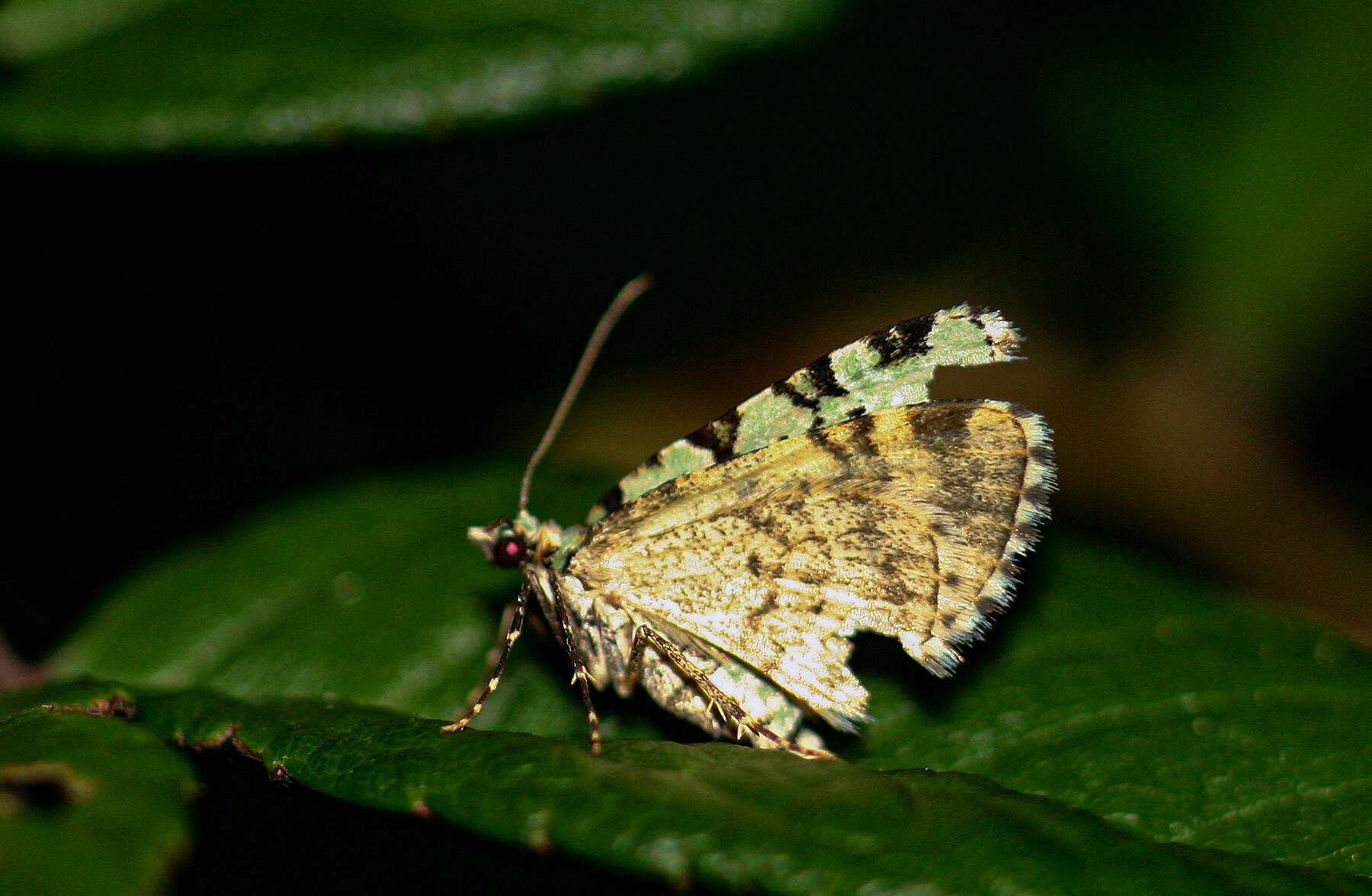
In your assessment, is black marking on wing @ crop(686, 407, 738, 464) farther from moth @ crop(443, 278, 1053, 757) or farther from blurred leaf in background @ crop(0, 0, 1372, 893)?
blurred leaf in background @ crop(0, 0, 1372, 893)

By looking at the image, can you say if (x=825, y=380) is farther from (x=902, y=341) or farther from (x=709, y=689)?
(x=709, y=689)

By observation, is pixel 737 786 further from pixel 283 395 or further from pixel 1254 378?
pixel 1254 378

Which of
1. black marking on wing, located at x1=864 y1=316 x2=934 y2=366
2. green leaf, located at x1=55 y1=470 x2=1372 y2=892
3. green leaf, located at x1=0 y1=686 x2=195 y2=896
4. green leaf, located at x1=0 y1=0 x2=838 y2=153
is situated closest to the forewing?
black marking on wing, located at x1=864 y1=316 x2=934 y2=366

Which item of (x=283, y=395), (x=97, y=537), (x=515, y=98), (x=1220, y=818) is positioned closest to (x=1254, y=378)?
(x=1220, y=818)

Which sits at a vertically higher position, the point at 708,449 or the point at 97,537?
the point at 708,449

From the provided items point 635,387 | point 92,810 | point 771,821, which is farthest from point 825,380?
point 635,387

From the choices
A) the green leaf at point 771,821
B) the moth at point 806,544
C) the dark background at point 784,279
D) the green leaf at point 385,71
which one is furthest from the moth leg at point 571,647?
the dark background at point 784,279

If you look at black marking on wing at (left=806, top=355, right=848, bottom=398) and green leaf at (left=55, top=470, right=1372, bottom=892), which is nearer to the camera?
green leaf at (left=55, top=470, right=1372, bottom=892)
